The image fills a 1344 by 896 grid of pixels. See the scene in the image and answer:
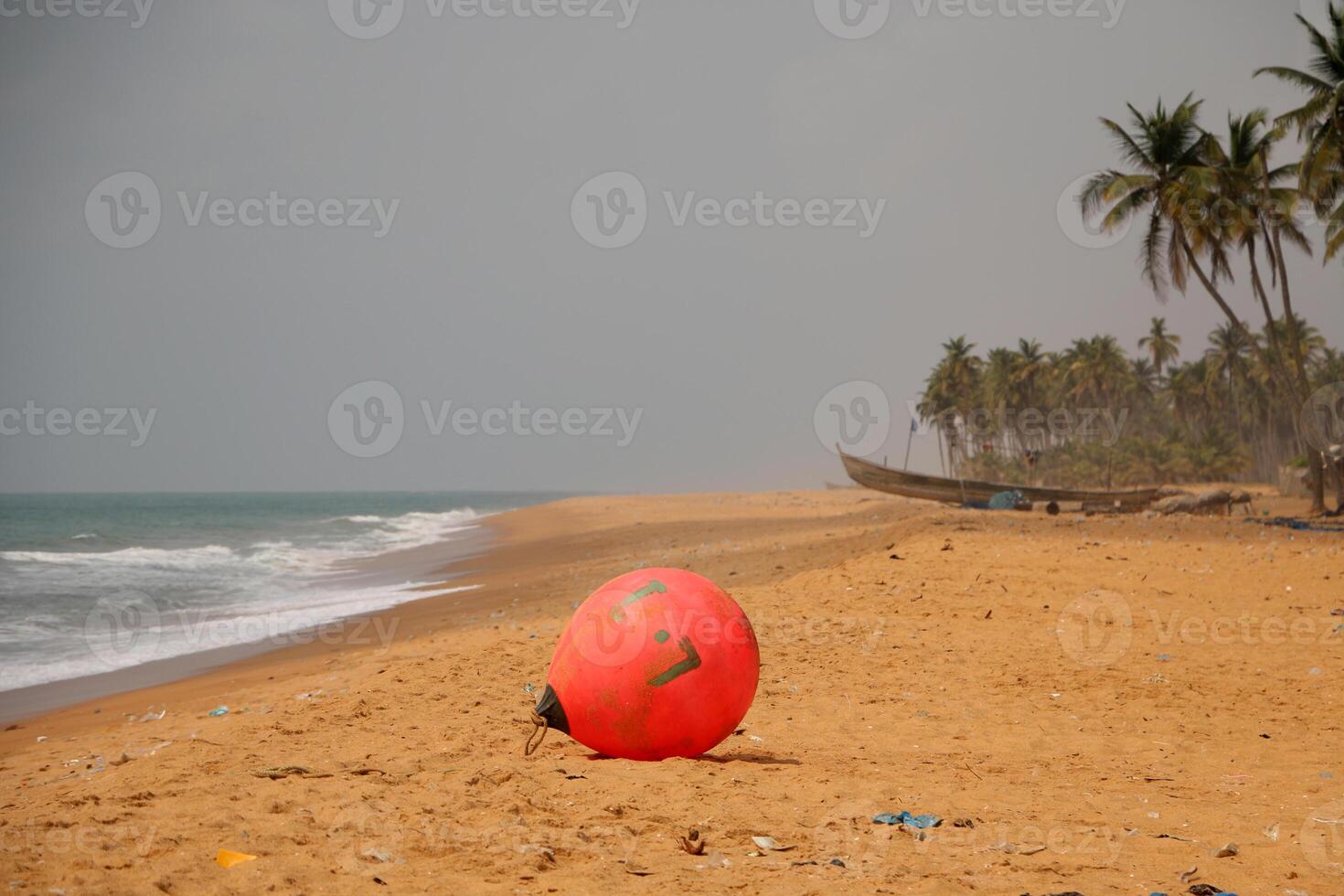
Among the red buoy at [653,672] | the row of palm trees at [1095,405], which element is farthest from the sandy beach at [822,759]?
the row of palm trees at [1095,405]

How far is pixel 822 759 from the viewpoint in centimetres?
583

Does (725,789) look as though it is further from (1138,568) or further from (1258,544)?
(1258,544)

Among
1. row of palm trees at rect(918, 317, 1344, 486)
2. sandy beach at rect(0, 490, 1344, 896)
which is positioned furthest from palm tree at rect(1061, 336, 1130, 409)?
sandy beach at rect(0, 490, 1344, 896)

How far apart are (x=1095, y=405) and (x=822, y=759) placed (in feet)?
285

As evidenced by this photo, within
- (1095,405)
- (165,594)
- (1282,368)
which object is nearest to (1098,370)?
(1095,405)

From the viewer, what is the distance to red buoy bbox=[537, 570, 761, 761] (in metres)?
5.12

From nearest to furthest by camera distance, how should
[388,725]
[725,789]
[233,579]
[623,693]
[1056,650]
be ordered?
[725,789] < [623,693] < [388,725] < [1056,650] < [233,579]

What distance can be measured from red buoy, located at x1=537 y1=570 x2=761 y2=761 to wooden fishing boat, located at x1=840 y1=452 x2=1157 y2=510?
86.7ft

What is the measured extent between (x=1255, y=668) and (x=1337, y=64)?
935 inches

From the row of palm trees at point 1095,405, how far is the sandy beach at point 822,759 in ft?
218

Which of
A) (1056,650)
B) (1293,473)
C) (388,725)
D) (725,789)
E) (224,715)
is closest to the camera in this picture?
(725,789)

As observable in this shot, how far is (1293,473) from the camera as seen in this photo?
1761 inches

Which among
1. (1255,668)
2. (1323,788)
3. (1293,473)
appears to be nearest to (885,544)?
(1255,668)

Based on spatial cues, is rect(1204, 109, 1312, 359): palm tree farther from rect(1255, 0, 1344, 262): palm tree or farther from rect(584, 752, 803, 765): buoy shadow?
rect(584, 752, 803, 765): buoy shadow
